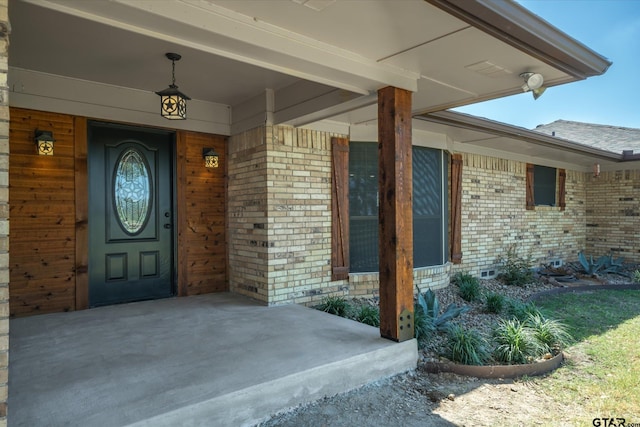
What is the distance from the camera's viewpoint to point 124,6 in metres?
2.19

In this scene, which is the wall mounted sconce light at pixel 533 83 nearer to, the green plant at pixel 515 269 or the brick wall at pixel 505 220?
the brick wall at pixel 505 220

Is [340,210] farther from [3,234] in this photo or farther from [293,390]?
[3,234]

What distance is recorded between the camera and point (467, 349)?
3.55m

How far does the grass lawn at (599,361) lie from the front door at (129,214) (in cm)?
433

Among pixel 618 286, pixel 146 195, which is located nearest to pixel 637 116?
pixel 618 286

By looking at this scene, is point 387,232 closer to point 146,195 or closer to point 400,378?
point 400,378

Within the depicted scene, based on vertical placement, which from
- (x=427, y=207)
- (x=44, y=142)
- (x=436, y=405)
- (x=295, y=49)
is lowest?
(x=436, y=405)

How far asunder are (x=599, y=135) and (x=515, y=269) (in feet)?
22.0

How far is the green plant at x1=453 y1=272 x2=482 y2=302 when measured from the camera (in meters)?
6.11

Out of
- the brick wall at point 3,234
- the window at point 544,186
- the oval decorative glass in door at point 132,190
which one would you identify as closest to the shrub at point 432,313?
the brick wall at point 3,234

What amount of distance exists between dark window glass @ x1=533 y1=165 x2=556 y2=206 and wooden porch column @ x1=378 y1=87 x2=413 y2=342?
6.69 meters

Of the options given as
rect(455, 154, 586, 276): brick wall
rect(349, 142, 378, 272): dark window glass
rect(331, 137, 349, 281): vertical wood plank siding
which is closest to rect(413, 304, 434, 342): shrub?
rect(331, 137, 349, 281): vertical wood plank siding

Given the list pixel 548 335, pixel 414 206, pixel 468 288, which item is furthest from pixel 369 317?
pixel 468 288

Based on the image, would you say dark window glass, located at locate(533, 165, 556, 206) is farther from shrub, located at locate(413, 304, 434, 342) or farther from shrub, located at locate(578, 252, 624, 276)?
shrub, located at locate(413, 304, 434, 342)
